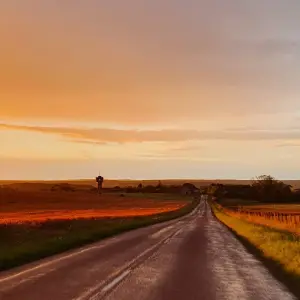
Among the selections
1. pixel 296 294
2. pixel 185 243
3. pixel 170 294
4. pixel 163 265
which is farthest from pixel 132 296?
pixel 185 243

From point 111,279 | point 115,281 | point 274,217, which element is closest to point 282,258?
point 111,279

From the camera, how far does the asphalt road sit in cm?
1303

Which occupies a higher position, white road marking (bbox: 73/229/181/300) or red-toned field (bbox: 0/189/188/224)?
red-toned field (bbox: 0/189/188/224)

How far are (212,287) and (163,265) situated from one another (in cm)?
545

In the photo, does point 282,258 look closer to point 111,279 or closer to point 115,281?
point 111,279

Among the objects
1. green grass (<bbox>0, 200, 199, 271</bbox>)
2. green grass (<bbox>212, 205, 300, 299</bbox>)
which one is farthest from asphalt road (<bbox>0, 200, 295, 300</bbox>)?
green grass (<bbox>0, 200, 199, 271</bbox>)

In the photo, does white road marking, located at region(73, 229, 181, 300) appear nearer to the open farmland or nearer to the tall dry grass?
the open farmland

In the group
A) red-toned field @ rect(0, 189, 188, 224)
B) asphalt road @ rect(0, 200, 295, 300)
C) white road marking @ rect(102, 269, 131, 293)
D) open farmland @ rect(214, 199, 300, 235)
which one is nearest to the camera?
asphalt road @ rect(0, 200, 295, 300)

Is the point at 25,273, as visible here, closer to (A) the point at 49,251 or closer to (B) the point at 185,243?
(A) the point at 49,251

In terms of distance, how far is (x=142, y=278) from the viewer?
16.1 meters

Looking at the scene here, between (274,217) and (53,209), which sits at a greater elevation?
(53,209)

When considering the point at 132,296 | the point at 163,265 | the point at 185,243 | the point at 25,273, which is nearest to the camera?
the point at 132,296

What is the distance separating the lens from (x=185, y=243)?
31.6 meters

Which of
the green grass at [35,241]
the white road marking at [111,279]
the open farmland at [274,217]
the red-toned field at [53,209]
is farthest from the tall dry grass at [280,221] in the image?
the white road marking at [111,279]
